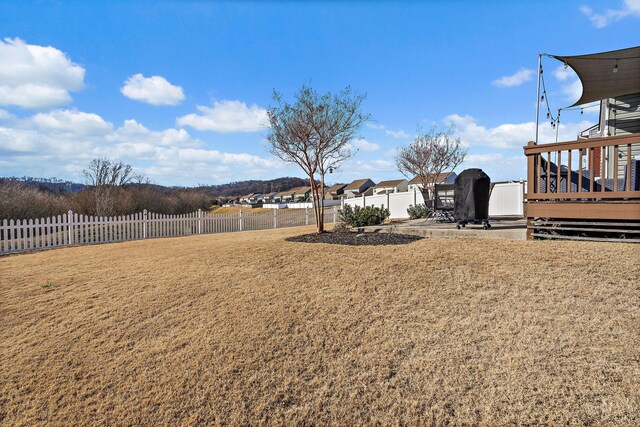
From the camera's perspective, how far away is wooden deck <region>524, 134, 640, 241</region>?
17.1ft

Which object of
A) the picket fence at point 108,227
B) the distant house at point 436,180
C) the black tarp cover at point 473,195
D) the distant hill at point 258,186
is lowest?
the picket fence at point 108,227

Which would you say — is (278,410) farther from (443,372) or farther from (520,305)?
(520,305)

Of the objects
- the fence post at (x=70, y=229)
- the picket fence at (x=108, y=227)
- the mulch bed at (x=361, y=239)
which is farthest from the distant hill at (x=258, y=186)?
the mulch bed at (x=361, y=239)

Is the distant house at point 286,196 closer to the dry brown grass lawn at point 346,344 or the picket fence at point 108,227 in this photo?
the picket fence at point 108,227

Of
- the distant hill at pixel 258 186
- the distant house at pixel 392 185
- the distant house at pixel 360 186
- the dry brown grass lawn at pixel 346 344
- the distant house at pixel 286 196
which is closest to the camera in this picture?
the dry brown grass lawn at pixel 346 344

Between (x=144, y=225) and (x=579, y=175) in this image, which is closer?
(x=579, y=175)

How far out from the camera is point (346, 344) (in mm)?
3389

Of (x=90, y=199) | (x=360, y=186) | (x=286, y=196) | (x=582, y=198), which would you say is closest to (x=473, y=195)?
(x=582, y=198)

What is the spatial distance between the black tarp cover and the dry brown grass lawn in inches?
72.5

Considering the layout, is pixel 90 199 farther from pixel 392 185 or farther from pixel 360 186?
pixel 360 186

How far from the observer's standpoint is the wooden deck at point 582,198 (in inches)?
206

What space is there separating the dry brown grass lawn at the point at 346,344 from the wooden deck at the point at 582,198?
0.48m

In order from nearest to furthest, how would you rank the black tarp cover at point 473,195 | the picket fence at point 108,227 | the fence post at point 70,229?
1. the black tarp cover at point 473,195
2. the picket fence at point 108,227
3. the fence post at point 70,229

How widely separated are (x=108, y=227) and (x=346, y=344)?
11364mm
